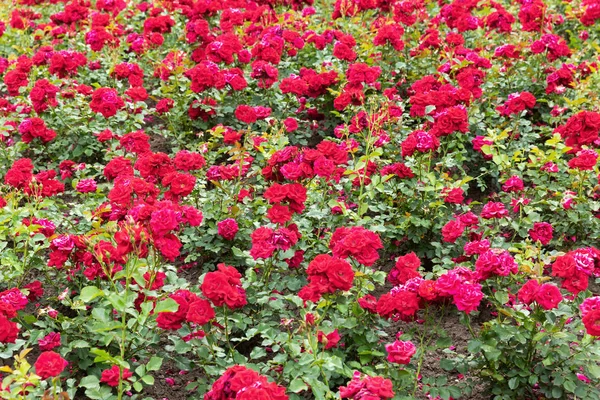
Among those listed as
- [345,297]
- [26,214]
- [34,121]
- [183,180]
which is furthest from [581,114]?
[34,121]

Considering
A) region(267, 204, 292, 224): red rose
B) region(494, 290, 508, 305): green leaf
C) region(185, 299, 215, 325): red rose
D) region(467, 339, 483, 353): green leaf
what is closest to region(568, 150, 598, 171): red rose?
region(494, 290, 508, 305): green leaf

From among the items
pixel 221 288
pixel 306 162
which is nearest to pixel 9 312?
pixel 221 288

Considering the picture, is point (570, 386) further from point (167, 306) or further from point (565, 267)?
point (167, 306)

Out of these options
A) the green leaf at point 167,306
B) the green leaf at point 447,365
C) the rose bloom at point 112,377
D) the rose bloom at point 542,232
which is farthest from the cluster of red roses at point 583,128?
the rose bloom at point 112,377

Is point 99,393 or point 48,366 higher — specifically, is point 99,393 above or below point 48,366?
below

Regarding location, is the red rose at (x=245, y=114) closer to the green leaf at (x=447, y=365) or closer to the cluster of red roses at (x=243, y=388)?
the green leaf at (x=447, y=365)

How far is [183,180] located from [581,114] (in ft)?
7.72

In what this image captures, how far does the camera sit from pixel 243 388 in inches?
95.4

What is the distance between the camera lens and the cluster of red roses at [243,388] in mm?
2350

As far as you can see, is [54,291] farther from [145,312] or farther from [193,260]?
[145,312]

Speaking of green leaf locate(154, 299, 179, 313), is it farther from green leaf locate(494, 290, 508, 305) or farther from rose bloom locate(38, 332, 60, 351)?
green leaf locate(494, 290, 508, 305)

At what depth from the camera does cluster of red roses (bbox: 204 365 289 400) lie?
2350 millimetres

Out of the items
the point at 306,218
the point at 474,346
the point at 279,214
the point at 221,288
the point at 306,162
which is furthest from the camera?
the point at 306,218

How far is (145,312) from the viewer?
2977 millimetres
